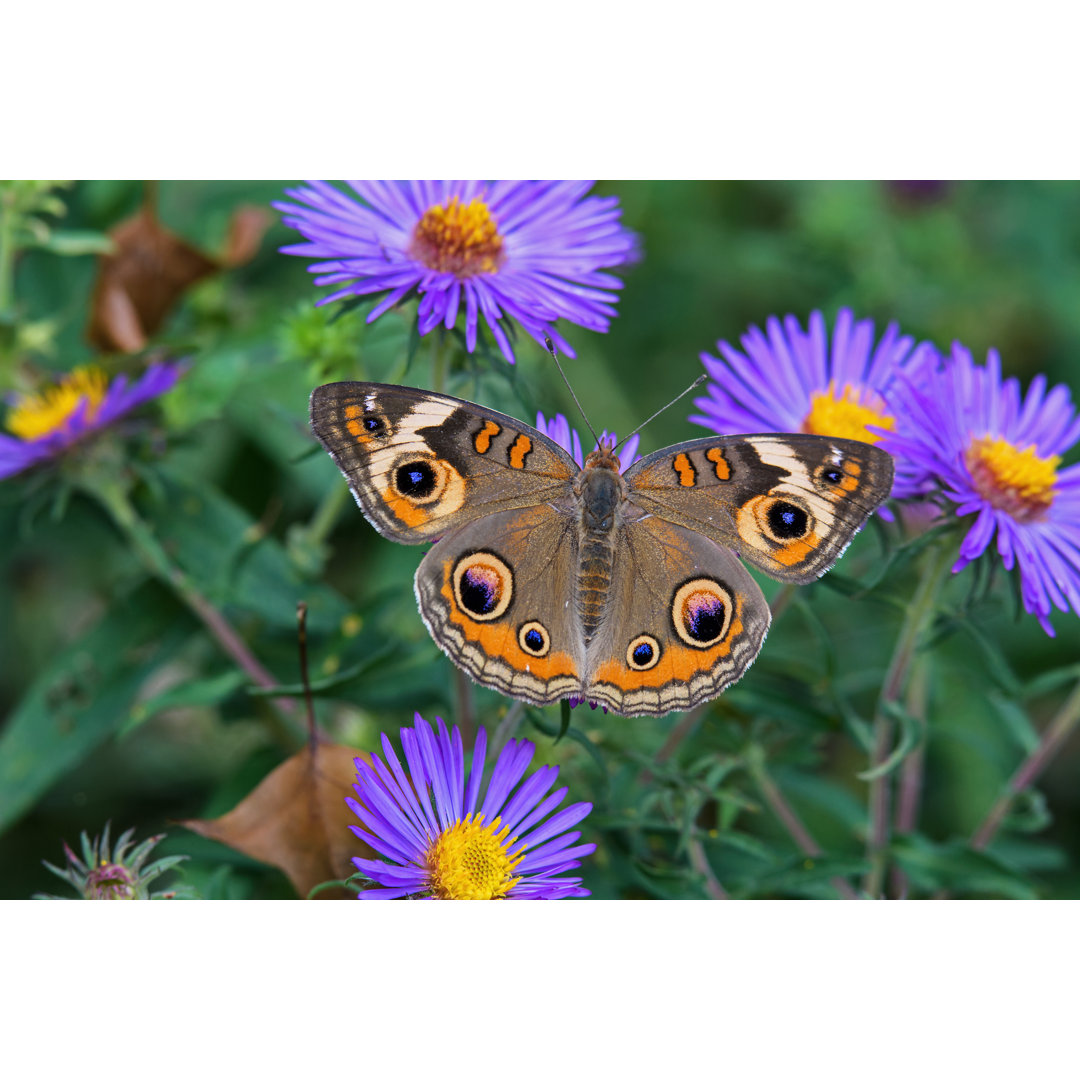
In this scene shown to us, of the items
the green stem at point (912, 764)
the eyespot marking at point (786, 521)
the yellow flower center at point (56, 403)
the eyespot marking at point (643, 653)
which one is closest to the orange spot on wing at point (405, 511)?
the eyespot marking at point (643, 653)

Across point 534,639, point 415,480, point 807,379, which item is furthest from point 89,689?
point 807,379

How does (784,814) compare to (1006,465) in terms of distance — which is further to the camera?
(784,814)

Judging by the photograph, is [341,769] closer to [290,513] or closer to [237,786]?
[237,786]

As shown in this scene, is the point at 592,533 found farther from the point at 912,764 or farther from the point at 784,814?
the point at 912,764

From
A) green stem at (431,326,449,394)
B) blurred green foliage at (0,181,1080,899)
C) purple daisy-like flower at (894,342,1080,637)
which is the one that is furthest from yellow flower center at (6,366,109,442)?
purple daisy-like flower at (894,342,1080,637)

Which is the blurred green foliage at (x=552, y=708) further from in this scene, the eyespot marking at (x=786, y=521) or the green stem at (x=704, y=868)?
the eyespot marking at (x=786, y=521)

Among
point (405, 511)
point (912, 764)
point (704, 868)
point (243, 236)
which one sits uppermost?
point (243, 236)

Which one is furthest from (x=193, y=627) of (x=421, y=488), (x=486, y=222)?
(x=486, y=222)
